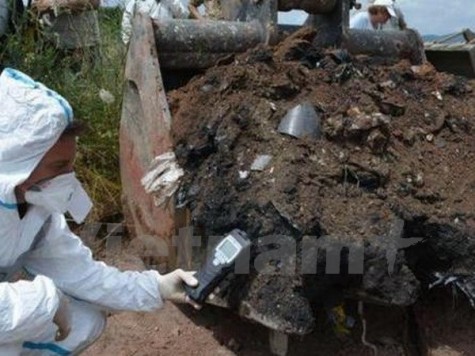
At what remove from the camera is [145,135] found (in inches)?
132

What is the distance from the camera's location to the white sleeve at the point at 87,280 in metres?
2.47

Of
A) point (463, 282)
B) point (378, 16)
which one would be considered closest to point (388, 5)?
point (378, 16)

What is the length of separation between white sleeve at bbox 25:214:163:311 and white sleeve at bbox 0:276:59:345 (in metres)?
0.33

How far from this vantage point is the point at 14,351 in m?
2.18

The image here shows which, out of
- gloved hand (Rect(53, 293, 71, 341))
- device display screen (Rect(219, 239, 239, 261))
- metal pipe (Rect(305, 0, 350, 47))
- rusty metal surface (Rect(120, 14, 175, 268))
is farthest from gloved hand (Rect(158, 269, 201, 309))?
metal pipe (Rect(305, 0, 350, 47))

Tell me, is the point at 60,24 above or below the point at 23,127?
below

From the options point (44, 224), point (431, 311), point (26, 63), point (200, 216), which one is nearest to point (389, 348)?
point (431, 311)

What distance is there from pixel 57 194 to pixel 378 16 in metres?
4.69

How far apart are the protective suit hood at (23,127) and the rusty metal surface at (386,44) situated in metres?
2.22

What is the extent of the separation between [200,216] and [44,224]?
0.68 metres

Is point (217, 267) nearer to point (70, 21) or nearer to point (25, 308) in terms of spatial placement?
point (25, 308)

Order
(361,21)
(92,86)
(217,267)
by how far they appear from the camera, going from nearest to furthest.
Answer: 1. (217,267)
2. (92,86)
3. (361,21)

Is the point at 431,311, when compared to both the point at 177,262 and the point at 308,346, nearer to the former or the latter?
the point at 308,346

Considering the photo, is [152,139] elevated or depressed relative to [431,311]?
elevated
